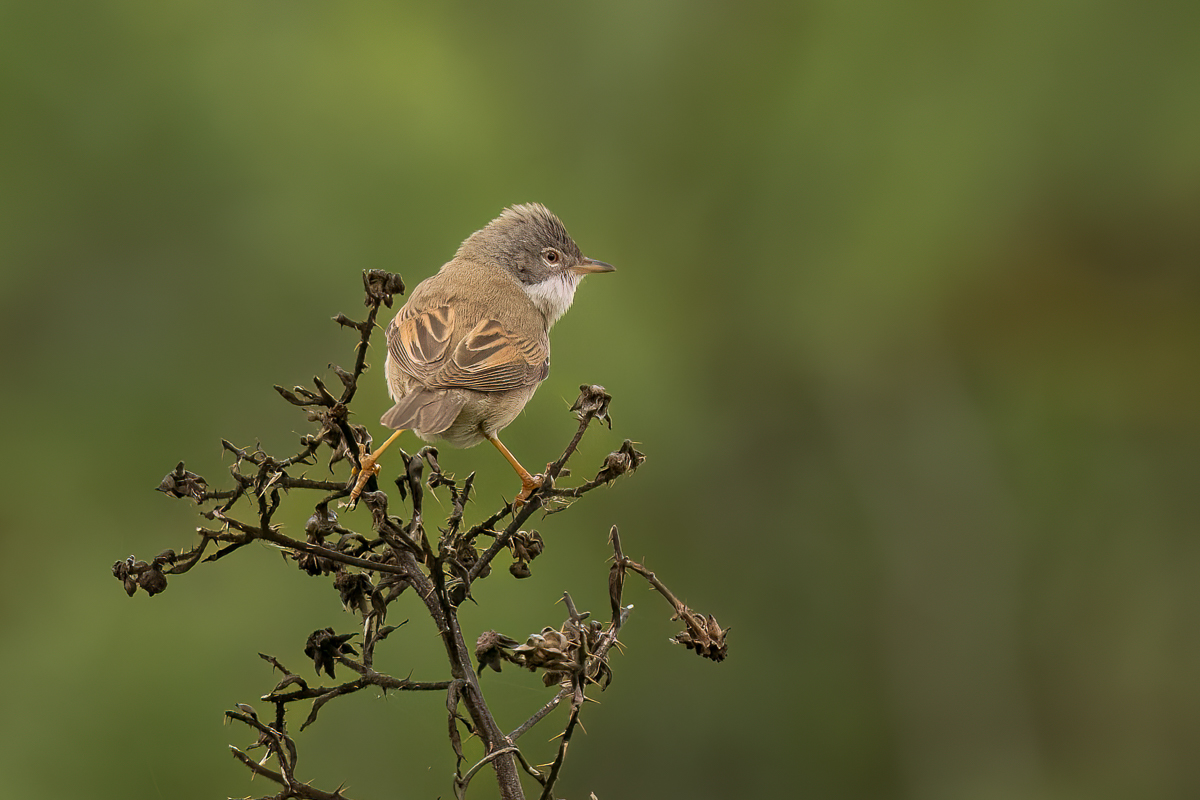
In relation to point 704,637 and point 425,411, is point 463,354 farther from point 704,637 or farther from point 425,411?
point 704,637

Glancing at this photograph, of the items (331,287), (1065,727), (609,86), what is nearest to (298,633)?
(331,287)

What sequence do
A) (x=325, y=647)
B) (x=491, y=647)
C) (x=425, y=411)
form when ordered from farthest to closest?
(x=425, y=411)
(x=325, y=647)
(x=491, y=647)

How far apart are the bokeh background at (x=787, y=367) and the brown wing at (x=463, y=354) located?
736 cm

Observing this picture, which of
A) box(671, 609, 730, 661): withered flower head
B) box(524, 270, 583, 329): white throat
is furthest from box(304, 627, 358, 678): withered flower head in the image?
box(524, 270, 583, 329): white throat

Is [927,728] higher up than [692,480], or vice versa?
[692,480]

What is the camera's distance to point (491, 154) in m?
19.4

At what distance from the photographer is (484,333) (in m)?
5.30

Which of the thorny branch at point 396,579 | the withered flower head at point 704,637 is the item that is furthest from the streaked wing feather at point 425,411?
the withered flower head at point 704,637

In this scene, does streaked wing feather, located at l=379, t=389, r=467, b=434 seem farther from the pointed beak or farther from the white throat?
the pointed beak

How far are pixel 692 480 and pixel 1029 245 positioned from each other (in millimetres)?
6191

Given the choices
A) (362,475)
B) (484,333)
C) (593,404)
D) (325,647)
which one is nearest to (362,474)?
(362,475)

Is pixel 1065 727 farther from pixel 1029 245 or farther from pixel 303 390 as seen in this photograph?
pixel 303 390

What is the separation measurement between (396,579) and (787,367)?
60.8 feet

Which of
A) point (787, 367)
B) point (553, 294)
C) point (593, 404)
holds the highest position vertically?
point (787, 367)
